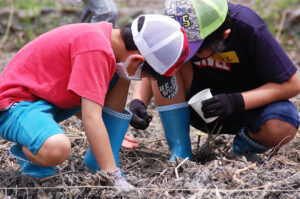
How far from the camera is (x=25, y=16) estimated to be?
5266 millimetres

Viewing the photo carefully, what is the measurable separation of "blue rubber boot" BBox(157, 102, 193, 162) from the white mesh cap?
0.46 metres

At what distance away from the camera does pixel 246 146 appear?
223 cm

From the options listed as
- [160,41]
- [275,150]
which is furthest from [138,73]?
[275,150]

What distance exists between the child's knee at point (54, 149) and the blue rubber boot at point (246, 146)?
926mm

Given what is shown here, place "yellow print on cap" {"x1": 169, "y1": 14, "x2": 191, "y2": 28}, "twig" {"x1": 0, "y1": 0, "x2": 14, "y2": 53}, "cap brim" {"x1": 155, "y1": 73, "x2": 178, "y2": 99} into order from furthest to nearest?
"twig" {"x1": 0, "y1": 0, "x2": 14, "y2": 53} < "cap brim" {"x1": 155, "y1": 73, "x2": 178, "y2": 99} < "yellow print on cap" {"x1": 169, "y1": 14, "x2": 191, "y2": 28}

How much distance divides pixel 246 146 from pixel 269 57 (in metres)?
0.48

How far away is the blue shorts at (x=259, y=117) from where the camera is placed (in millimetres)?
2098

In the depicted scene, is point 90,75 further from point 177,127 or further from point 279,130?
point 279,130

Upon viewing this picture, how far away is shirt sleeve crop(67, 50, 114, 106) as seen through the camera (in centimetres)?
171

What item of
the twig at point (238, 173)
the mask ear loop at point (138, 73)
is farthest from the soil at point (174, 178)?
the mask ear loop at point (138, 73)

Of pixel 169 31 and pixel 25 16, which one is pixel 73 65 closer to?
pixel 169 31

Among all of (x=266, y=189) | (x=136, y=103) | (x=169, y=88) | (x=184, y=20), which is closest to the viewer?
(x=266, y=189)

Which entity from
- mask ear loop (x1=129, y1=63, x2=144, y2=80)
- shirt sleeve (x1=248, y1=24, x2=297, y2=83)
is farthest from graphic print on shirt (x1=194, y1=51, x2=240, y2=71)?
mask ear loop (x1=129, y1=63, x2=144, y2=80)

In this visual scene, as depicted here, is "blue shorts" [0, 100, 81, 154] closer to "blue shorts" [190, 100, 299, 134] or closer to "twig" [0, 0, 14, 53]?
"blue shorts" [190, 100, 299, 134]
